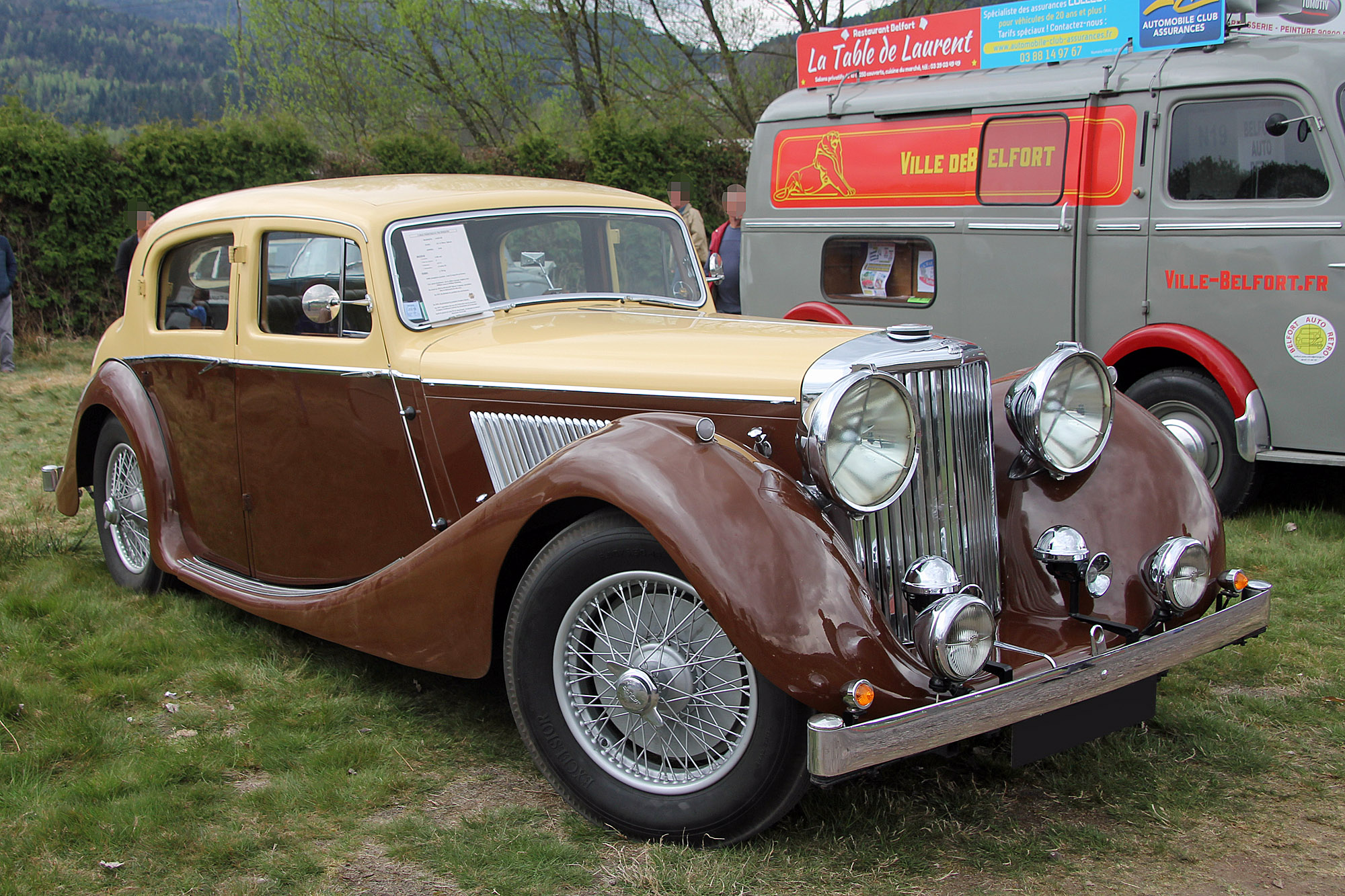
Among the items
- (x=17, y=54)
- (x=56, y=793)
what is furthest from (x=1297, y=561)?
(x=17, y=54)

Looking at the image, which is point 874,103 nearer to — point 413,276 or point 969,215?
point 969,215

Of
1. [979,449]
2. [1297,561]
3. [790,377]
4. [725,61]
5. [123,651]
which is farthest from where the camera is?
[725,61]

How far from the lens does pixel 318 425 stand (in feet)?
12.2

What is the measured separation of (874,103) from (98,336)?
9538 millimetres

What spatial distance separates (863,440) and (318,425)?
6.68 ft

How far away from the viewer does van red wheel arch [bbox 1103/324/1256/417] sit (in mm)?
5559

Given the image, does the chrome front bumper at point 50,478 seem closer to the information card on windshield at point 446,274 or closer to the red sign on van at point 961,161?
the information card on windshield at point 446,274

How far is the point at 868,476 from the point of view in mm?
2551

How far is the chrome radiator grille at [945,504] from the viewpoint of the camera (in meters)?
2.68

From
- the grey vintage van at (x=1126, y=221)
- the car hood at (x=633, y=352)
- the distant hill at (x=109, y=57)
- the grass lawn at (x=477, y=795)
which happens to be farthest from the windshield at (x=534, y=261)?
the distant hill at (x=109, y=57)

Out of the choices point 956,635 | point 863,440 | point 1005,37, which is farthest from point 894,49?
point 956,635

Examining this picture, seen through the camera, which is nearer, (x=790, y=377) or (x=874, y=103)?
(x=790, y=377)

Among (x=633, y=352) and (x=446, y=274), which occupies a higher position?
(x=446, y=274)

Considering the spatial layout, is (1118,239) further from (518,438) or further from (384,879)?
(384,879)
